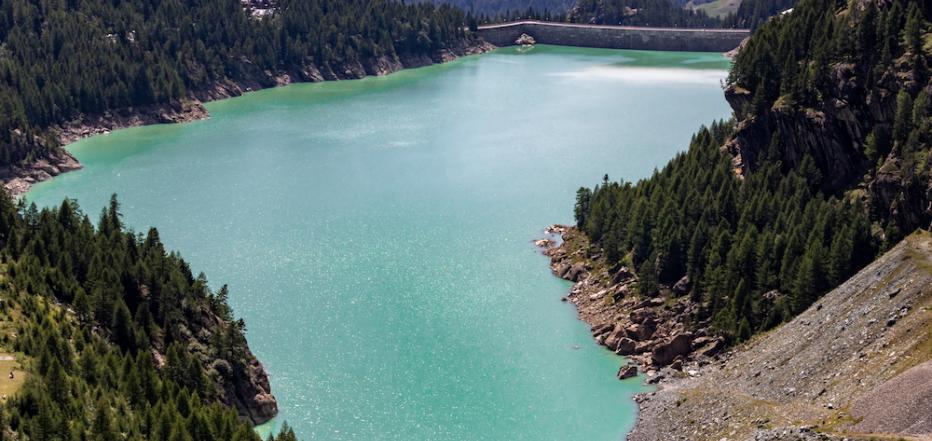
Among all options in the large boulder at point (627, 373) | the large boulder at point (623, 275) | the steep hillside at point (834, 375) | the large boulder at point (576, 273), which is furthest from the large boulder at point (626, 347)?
the large boulder at point (576, 273)

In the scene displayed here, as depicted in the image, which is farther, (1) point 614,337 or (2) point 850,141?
(2) point 850,141

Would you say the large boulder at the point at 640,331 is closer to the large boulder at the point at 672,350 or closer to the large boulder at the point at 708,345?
the large boulder at the point at 672,350

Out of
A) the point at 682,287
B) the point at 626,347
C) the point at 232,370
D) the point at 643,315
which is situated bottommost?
the point at 626,347

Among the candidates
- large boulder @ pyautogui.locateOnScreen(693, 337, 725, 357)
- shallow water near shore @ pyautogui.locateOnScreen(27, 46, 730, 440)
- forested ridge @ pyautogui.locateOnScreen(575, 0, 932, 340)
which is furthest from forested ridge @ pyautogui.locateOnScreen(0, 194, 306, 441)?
forested ridge @ pyautogui.locateOnScreen(575, 0, 932, 340)

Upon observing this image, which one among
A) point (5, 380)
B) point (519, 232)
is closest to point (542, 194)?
point (519, 232)

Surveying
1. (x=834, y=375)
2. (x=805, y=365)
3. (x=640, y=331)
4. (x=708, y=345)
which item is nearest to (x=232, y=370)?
(x=640, y=331)

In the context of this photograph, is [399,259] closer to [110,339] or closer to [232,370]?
[232,370]
